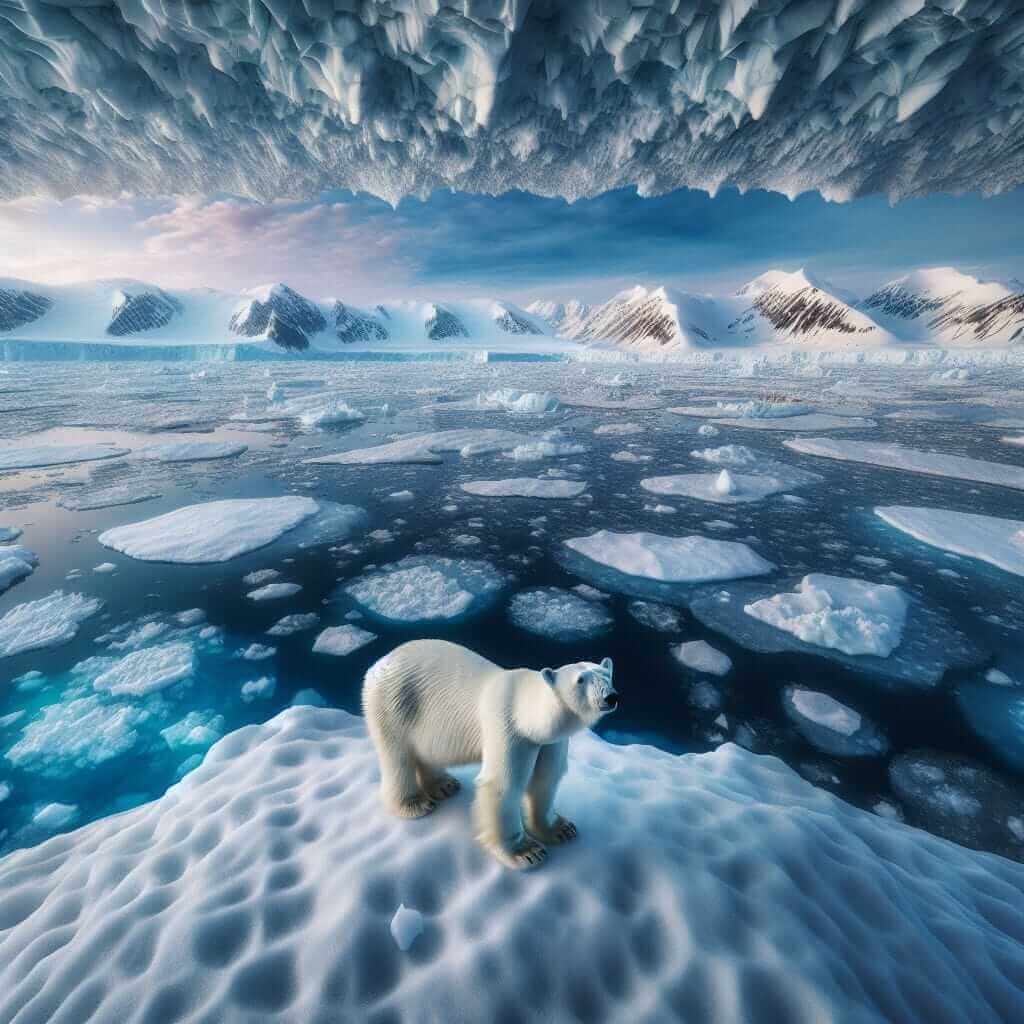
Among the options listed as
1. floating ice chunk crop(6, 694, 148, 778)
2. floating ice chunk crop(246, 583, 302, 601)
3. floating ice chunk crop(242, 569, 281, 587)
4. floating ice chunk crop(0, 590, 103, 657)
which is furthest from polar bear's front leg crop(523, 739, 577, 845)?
floating ice chunk crop(0, 590, 103, 657)

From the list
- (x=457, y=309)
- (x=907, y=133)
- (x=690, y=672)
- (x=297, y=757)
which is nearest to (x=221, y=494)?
(x=297, y=757)

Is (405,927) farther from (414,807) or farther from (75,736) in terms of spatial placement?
(75,736)

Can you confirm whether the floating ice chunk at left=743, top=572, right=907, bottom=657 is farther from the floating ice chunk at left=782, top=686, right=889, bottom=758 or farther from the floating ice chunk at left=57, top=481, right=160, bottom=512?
the floating ice chunk at left=57, top=481, right=160, bottom=512

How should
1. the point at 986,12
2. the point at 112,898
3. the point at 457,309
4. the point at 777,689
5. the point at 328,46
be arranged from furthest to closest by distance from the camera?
1. the point at 457,309
2. the point at 328,46
3. the point at 986,12
4. the point at 777,689
5. the point at 112,898

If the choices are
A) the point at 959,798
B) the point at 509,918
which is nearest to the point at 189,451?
the point at 509,918

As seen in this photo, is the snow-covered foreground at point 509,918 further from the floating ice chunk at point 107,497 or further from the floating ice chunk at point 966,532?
the floating ice chunk at point 107,497

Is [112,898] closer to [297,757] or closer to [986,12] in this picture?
[297,757]

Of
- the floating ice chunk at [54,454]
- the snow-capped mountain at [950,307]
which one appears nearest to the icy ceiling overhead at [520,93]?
the floating ice chunk at [54,454]
